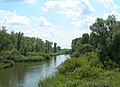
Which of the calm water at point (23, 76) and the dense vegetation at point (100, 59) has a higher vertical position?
the dense vegetation at point (100, 59)

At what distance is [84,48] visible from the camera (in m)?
91.0

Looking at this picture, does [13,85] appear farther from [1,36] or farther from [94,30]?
[1,36]

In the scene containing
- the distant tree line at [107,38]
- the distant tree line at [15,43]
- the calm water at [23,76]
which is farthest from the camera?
the distant tree line at [15,43]

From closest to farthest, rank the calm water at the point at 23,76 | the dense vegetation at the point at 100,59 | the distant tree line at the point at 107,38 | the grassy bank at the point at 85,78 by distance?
the grassy bank at the point at 85,78 → the dense vegetation at the point at 100,59 → the calm water at the point at 23,76 → the distant tree line at the point at 107,38

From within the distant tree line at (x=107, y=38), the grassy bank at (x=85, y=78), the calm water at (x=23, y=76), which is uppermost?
the distant tree line at (x=107, y=38)

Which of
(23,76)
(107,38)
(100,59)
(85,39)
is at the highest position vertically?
(85,39)

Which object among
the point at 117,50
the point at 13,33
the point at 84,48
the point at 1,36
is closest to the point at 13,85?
the point at 117,50

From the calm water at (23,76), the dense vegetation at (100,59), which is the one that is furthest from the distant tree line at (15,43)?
the dense vegetation at (100,59)

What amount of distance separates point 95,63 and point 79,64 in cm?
509

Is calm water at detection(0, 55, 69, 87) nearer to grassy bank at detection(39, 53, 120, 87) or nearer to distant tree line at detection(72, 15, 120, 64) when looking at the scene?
grassy bank at detection(39, 53, 120, 87)

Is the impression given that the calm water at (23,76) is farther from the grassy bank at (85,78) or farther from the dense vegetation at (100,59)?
the grassy bank at (85,78)

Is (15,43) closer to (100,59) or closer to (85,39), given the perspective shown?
(85,39)

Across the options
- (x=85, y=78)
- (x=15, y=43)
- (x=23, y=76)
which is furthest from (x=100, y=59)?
(x=15, y=43)

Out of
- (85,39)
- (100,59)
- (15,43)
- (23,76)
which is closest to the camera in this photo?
(23,76)
